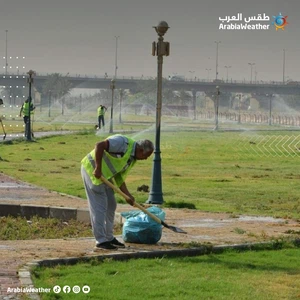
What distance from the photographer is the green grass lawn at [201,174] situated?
20000 millimetres

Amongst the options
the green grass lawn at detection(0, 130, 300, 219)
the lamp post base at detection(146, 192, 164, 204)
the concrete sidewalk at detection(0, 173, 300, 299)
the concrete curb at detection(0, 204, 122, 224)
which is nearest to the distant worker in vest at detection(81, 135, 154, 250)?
the concrete sidewalk at detection(0, 173, 300, 299)

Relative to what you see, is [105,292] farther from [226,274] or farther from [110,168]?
[110,168]

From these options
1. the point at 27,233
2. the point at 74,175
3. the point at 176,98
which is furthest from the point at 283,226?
the point at 176,98

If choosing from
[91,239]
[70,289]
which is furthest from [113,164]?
[70,289]

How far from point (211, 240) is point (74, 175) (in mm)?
12300

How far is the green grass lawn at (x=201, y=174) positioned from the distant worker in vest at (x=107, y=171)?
17.1 ft

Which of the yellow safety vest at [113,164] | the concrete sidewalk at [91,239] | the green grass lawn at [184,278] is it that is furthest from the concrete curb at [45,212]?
the green grass lawn at [184,278]

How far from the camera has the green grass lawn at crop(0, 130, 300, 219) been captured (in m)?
20.0

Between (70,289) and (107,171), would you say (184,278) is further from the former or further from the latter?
(107,171)

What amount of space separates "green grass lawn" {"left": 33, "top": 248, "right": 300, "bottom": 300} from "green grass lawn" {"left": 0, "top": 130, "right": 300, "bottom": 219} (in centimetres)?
543

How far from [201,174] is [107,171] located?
14.8 metres

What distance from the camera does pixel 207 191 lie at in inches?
872

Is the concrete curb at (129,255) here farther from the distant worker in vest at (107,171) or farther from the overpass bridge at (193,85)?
the overpass bridge at (193,85)

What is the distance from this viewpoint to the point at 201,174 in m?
27.6
